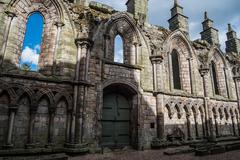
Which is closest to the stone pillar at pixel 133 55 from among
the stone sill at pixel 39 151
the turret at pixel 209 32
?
the stone sill at pixel 39 151

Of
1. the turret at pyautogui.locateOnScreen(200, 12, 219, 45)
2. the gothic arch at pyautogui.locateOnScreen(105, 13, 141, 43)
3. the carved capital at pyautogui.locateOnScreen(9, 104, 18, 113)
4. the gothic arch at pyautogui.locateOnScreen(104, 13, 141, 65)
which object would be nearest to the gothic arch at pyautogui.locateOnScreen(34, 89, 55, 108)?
the carved capital at pyautogui.locateOnScreen(9, 104, 18, 113)

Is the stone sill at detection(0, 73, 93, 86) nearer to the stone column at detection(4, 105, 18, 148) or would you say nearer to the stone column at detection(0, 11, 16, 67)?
the stone column at detection(0, 11, 16, 67)

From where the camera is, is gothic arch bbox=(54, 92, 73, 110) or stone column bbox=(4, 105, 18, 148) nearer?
stone column bbox=(4, 105, 18, 148)

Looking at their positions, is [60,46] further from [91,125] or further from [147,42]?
[147,42]


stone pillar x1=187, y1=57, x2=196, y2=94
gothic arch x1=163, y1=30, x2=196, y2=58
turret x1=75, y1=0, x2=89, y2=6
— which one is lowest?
stone pillar x1=187, y1=57, x2=196, y2=94

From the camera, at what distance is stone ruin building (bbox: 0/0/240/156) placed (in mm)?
6254

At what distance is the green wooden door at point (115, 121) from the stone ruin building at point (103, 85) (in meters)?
0.04

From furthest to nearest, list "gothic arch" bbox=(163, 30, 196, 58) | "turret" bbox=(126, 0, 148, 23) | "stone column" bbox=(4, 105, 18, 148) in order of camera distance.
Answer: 1. "gothic arch" bbox=(163, 30, 196, 58)
2. "turret" bbox=(126, 0, 148, 23)
3. "stone column" bbox=(4, 105, 18, 148)

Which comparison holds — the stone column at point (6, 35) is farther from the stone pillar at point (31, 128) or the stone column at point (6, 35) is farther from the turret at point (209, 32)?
the turret at point (209, 32)

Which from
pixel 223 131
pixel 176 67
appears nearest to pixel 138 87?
pixel 176 67

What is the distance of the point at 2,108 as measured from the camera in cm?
586

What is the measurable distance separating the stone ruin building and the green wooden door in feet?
0.14

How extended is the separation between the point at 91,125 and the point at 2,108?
2992 mm

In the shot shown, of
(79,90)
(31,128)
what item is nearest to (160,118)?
(79,90)
